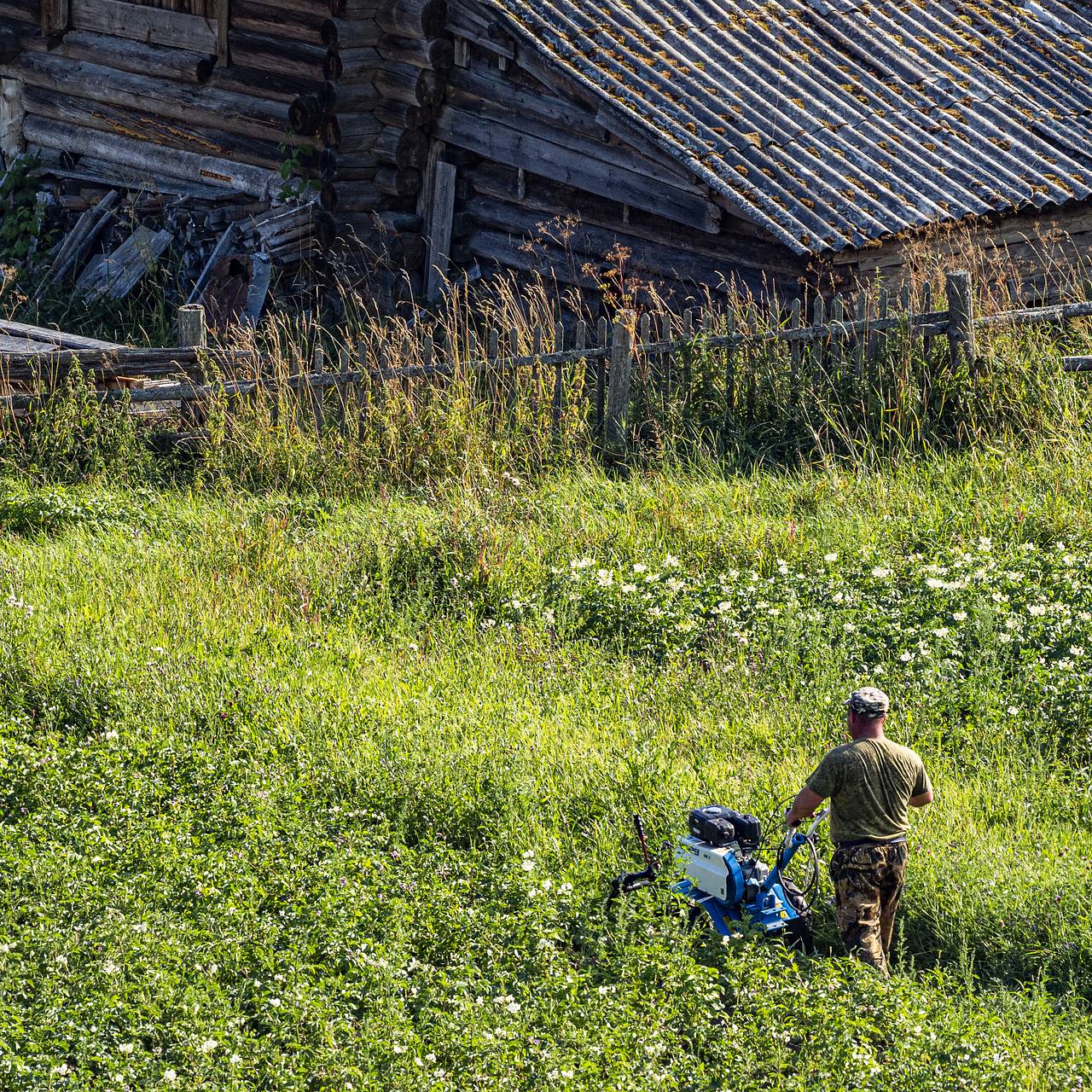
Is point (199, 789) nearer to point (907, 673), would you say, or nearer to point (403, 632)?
point (403, 632)

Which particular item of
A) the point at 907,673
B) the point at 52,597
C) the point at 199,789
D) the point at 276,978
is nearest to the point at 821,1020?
the point at 276,978

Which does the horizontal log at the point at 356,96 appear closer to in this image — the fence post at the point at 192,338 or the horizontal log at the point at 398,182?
the horizontal log at the point at 398,182

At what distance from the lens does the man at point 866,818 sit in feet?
15.0

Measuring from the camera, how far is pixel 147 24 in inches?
537

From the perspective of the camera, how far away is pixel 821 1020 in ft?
13.9

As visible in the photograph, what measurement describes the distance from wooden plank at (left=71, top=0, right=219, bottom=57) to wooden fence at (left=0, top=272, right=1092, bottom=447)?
18.0 ft

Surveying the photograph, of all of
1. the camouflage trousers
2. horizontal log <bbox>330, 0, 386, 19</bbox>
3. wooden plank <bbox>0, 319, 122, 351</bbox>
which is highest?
horizontal log <bbox>330, 0, 386, 19</bbox>

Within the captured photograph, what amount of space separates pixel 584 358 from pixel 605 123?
3.08 metres

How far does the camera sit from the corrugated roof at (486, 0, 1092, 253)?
34.9 ft

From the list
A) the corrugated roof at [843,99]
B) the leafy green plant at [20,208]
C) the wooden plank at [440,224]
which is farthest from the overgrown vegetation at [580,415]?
the leafy green plant at [20,208]

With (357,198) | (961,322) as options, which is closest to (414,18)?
(357,198)

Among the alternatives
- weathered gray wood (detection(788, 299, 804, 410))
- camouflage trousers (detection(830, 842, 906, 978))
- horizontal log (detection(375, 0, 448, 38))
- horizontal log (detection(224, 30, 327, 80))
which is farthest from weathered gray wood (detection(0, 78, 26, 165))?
camouflage trousers (detection(830, 842, 906, 978))

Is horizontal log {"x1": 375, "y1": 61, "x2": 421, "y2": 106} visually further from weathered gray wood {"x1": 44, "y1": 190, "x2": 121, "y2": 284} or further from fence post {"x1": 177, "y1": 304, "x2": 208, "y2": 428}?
fence post {"x1": 177, "y1": 304, "x2": 208, "y2": 428}

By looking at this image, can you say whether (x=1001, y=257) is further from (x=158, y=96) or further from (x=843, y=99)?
(x=158, y=96)
